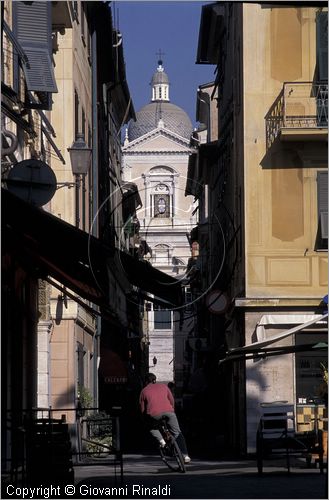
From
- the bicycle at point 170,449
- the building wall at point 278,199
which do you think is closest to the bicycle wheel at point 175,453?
the bicycle at point 170,449

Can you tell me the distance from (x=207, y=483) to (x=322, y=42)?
1380cm

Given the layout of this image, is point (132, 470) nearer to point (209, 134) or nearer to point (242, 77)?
point (242, 77)

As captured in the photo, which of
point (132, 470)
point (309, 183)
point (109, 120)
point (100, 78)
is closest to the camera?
point (132, 470)

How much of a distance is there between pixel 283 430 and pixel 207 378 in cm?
3256

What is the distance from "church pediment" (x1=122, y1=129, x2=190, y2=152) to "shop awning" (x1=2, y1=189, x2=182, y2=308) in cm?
13220

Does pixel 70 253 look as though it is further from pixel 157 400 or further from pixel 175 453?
pixel 157 400

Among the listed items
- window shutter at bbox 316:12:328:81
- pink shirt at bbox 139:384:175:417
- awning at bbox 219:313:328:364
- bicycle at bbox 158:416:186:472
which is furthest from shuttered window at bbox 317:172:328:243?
pink shirt at bbox 139:384:175:417

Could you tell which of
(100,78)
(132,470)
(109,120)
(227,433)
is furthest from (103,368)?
(132,470)

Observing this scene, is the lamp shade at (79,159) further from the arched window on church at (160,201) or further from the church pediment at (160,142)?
→ the church pediment at (160,142)

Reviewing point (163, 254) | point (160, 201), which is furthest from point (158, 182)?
point (160, 201)

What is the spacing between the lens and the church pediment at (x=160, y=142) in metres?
150

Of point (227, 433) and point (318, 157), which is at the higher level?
point (318, 157)

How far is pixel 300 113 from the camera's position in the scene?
28.6 metres

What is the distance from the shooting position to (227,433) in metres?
37.1
